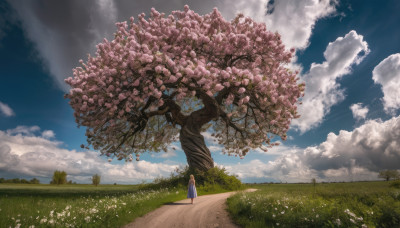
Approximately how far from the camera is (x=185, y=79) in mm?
13930

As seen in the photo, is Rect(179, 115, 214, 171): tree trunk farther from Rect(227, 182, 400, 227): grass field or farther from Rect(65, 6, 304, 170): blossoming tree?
Rect(227, 182, 400, 227): grass field

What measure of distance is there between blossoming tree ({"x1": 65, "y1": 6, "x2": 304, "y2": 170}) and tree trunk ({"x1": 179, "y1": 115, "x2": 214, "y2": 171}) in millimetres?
87

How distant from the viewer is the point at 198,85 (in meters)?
15.4

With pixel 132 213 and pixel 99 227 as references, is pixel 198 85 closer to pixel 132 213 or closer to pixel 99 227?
pixel 132 213

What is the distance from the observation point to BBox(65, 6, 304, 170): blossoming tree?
14.4 metres

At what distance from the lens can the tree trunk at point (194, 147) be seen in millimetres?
21272

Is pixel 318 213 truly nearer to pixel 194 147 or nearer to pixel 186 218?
pixel 186 218

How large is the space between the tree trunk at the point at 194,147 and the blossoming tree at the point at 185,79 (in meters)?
0.09

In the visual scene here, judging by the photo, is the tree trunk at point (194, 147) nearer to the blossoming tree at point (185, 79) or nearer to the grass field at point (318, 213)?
the blossoming tree at point (185, 79)

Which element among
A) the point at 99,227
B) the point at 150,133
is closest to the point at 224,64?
the point at 150,133

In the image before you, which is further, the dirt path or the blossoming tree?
the blossoming tree

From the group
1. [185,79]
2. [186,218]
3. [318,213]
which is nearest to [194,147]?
[185,79]

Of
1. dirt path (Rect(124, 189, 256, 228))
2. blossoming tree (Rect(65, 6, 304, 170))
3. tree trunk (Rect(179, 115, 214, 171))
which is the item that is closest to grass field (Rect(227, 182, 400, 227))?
dirt path (Rect(124, 189, 256, 228))

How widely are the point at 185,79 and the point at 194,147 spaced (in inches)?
360
